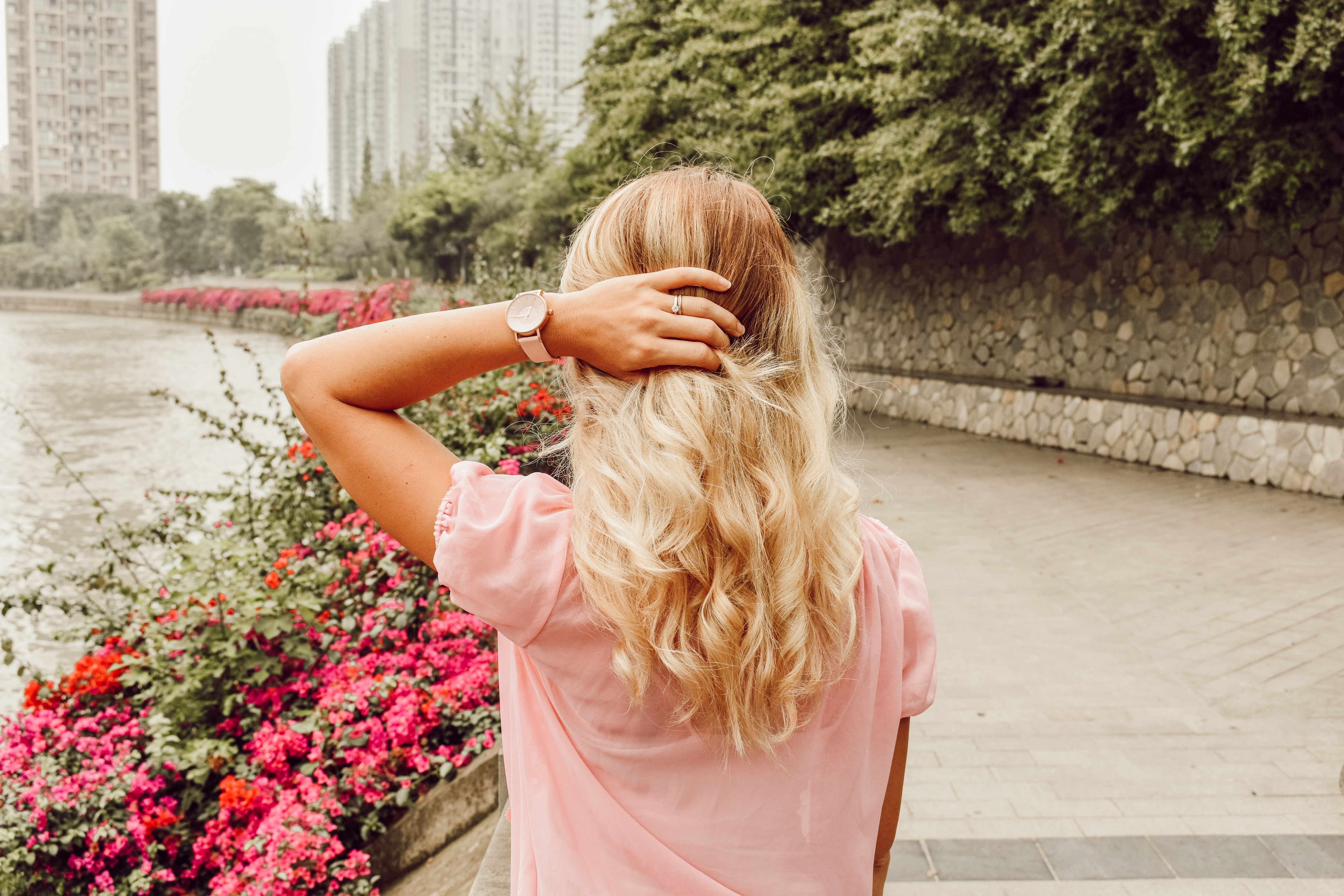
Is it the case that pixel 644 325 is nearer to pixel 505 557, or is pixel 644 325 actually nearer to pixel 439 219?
pixel 505 557

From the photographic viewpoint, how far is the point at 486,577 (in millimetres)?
932

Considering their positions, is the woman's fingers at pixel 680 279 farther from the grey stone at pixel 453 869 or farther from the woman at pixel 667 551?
the grey stone at pixel 453 869

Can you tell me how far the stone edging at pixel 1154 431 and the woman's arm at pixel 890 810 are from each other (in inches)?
192

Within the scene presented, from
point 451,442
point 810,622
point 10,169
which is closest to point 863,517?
point 810,622

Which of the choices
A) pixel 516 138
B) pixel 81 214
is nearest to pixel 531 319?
pixel 516 138

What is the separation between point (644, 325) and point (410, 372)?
29cm

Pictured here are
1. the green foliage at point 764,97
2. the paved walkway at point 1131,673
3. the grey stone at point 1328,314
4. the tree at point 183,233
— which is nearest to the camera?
the paved walkway at point 1131,673

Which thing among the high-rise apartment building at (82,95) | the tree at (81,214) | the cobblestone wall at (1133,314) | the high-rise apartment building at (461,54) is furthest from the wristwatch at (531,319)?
the high-rise apartment building at (82,95)

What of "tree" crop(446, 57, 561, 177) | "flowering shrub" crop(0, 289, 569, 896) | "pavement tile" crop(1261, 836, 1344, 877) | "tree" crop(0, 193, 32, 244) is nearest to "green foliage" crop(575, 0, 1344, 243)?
"flowering shrub" crop(0, 289, 569, 896)

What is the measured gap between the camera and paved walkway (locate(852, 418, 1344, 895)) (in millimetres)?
3000

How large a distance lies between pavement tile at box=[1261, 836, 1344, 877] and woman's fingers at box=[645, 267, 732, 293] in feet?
8.92

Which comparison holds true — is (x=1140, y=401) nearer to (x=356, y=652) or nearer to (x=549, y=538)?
(x=356, y=652)

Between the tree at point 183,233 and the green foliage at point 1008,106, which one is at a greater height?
the tree at point 183,233

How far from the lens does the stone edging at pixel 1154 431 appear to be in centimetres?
782
